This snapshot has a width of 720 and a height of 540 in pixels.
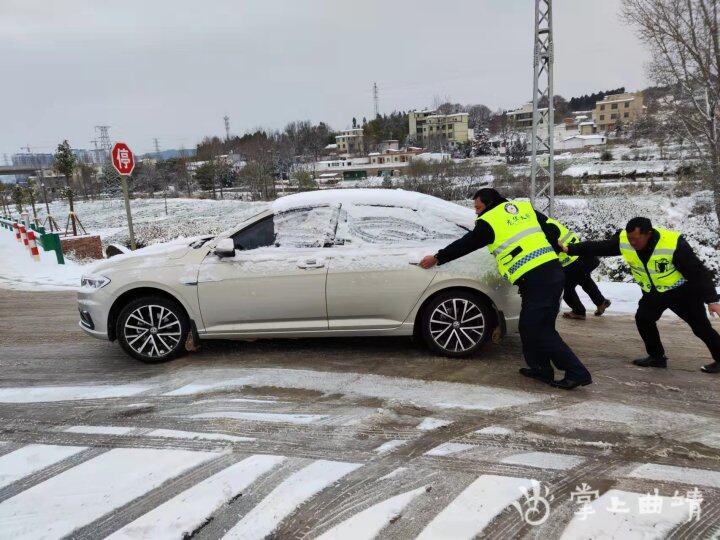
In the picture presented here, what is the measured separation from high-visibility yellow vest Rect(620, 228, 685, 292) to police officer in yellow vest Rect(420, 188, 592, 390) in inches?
32.1

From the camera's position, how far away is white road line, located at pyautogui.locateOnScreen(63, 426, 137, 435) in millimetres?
3635

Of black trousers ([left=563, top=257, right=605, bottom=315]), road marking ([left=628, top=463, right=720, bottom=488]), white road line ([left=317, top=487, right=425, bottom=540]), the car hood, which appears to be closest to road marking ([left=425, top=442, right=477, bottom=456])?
white road line ([left=317, top=487, right=425, bottom=540])

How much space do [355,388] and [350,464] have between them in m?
1.14

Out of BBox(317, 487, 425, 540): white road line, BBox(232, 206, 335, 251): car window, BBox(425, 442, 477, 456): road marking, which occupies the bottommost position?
BBox(317, 487, 425, 540): white road line

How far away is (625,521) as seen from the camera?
2566mm

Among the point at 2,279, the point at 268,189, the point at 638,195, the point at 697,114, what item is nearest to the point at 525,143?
the point at 268,189

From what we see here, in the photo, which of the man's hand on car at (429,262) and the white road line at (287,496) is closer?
the white road line at (287,496)

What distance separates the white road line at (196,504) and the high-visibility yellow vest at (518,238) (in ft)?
7.75

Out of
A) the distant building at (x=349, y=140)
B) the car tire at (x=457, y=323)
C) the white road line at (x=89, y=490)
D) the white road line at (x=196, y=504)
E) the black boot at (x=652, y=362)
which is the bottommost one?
the black boot at (x=652, y=362)

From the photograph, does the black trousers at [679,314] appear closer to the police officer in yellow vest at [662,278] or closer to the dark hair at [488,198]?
the police officer in yellow vest at [662,278]

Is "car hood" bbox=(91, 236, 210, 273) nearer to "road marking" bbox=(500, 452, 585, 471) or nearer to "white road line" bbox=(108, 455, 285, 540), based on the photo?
"white road line" bbox=(108, 455, 285, 540)

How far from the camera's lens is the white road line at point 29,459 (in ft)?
10.4

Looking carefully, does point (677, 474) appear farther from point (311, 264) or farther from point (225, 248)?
point (225, 248)

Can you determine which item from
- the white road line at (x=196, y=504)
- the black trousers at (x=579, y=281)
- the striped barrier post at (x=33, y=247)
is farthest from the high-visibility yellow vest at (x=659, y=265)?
the striped barrier post at (x=33, y=247)
